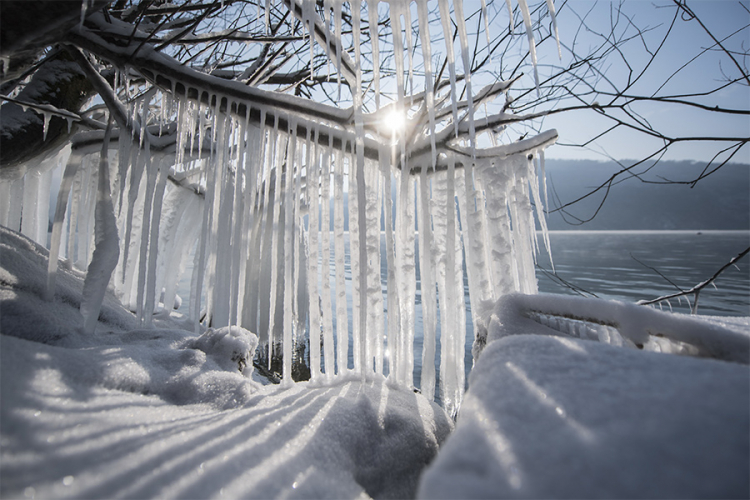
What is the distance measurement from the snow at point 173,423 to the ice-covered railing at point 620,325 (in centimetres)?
56

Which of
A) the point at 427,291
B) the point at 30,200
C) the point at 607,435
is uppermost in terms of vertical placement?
the point at 30,200

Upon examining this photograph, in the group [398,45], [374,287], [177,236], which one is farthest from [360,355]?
[177,236]

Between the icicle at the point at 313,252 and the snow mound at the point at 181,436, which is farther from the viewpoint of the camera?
the icicle at the point at 313,252

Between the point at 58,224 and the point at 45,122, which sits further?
the point at 45,122

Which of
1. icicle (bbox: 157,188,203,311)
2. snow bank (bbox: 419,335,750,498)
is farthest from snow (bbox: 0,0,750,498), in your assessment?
icicle (bbox: 157,188,203,311)

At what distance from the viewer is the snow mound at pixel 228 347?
A: 5.05 ft

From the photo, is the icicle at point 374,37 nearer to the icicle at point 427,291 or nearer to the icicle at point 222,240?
the icicle at point 427,291

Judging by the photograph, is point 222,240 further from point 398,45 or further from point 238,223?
point 398,45

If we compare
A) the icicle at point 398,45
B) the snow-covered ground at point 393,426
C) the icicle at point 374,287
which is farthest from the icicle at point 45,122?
the icicle at point 398,45

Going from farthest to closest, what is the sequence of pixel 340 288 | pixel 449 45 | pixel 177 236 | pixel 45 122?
pixel 177 236
pixel 45 122
pixel 340 288
pixel 449 45

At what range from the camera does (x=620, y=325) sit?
0.94m

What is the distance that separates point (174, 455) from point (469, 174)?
1.71 meters

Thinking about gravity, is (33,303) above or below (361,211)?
below

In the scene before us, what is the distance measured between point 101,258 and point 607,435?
206 cm
